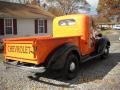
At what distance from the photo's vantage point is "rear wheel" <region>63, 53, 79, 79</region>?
7793mm

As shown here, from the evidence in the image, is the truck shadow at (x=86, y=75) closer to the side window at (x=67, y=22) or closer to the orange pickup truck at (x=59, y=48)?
the orange pickup truck at (x=59, y=48)

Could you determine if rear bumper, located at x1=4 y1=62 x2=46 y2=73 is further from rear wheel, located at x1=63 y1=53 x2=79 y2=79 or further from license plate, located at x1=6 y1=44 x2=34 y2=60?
rear wheel, located at x1=63 y1=53 x2=79 y2=79

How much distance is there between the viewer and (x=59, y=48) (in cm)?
771

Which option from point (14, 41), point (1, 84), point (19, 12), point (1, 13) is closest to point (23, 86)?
point (1, 84)

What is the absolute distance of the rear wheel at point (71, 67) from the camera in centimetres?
779

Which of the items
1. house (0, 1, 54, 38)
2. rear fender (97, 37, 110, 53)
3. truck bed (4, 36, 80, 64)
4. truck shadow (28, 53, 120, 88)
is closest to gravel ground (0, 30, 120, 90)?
truck shadow (28, 53, 120, 88)

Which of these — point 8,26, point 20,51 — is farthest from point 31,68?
point 8,26

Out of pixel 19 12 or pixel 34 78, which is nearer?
pixel 34 78

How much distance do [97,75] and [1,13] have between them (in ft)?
44.0

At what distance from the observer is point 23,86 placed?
24.1 ft

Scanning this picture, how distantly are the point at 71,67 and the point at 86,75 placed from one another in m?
0.79

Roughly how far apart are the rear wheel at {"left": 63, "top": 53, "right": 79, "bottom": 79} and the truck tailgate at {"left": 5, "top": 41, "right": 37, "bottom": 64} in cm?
119

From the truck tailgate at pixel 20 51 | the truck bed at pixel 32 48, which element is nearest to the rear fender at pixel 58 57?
the truck bed at pixel 32 48

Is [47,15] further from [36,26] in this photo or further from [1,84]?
[1,84]
